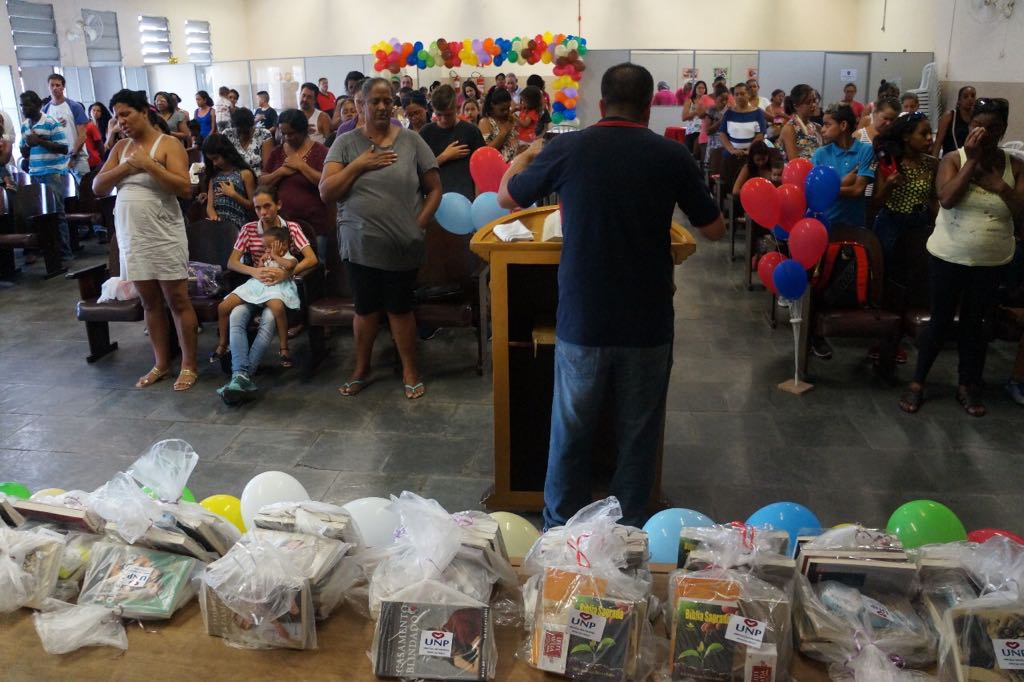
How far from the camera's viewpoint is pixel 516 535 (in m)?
2.12

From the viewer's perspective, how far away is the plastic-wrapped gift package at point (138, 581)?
4.95ft

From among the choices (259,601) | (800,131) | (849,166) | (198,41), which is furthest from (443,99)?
(198,41)

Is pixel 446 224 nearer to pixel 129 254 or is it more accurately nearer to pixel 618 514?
pixel 129 254

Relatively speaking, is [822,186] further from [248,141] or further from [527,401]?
[248,141]

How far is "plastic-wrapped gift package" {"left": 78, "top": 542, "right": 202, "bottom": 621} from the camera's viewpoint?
151 centimetres

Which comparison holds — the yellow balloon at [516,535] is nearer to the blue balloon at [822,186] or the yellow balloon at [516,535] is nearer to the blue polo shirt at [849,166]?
the blue balloon at [822,186]

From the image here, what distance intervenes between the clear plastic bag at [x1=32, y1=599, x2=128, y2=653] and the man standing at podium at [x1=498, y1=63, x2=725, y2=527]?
1.40 metres

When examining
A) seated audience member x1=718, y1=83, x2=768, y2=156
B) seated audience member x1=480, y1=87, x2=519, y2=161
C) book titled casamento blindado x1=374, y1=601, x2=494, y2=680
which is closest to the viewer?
book titled casamento blindado x1=374, y1=601, x2=494, y2=680

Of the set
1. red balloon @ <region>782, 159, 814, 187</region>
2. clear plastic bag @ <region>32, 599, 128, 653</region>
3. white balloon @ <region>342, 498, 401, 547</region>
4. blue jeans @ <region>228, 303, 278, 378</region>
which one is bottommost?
blue jeans @ <region>228, 303, 278, 378</region>

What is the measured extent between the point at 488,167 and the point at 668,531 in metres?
3.00

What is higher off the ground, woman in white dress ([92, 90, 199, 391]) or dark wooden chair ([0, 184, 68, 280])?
woman in white dress ([92, 90, 199, 391])

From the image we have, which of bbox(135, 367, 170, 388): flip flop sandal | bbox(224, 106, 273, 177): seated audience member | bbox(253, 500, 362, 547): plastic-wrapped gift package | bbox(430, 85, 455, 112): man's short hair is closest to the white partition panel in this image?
bbox(430, 85, 455, 112): man's short hair

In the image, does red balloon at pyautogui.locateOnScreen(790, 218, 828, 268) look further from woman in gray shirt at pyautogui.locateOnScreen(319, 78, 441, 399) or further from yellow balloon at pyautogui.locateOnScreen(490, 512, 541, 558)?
yellow balloon at pyautogui.locateOnScreen(490, 512, 541, 558)

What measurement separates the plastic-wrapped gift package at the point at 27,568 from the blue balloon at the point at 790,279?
11.9 ft
